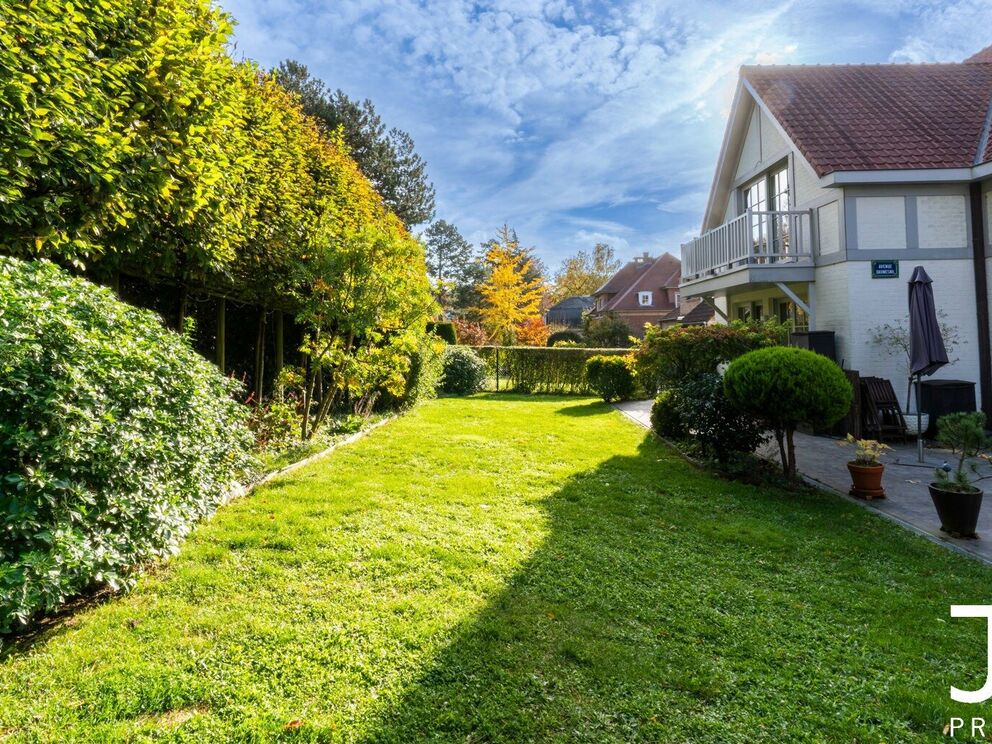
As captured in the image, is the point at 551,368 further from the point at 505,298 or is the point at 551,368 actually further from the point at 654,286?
the point at 654,286

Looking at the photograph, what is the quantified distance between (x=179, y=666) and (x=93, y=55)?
3.95m

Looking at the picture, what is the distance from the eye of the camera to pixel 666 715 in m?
2.28

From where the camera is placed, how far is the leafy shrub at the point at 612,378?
14.2m

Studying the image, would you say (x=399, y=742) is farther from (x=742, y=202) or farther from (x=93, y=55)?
(x=742, y=202)

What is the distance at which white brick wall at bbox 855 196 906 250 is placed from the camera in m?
9.42

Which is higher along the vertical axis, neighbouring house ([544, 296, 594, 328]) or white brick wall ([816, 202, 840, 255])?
neighbouring house ([544, 296, 594, 328])

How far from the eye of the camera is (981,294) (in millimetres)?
9289

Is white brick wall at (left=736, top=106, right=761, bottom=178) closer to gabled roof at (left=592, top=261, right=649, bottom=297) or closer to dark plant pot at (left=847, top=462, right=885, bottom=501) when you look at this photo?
dark plant pot at (left=847, top=462, right=885, bottom=501)

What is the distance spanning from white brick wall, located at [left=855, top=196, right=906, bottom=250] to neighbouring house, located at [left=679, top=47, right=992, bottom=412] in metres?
0.02

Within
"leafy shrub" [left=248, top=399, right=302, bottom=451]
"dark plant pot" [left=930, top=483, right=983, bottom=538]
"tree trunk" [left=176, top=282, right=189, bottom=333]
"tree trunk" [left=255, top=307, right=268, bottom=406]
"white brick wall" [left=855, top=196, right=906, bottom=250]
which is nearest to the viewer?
"dark plant pot" [left=930, top=483, right=983, bottom=538]

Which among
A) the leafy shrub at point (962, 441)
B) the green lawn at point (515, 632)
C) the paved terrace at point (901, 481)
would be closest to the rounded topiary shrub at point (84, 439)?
the green lawn at point (515, 632)

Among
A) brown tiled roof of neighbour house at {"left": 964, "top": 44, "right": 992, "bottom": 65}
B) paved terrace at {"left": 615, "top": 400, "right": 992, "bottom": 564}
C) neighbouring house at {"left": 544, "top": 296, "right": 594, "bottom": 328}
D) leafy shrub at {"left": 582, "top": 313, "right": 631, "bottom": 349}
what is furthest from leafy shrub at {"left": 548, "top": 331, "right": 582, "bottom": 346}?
paved terrace at {"left": 615, "top": 400, "right": 992, "bottom": 564}

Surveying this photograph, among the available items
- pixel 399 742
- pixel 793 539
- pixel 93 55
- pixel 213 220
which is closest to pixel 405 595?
pixel 399 742

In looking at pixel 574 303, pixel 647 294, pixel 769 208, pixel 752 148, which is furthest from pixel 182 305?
pixel 574 303
